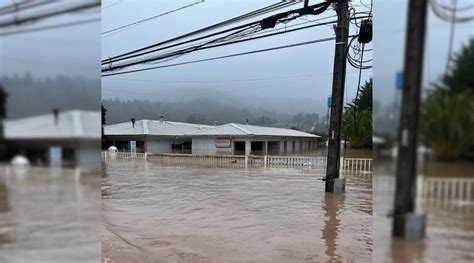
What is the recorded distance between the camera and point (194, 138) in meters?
28.8

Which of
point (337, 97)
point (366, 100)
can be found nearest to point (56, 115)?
point (366, 100)

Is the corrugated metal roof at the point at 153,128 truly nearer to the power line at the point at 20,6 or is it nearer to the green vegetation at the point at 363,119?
the green vegetation at the point at 363,119

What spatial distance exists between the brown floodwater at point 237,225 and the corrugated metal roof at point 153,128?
19631mm

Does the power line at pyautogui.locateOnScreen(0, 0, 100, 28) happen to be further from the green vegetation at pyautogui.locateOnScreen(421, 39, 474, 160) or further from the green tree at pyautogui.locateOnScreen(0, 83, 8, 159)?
the green vegetation at pyautogui.locateOnScreen(421, 39, 474, 160)

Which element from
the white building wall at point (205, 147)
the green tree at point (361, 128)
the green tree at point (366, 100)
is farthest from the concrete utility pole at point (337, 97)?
the white building wall at point (205, 147)

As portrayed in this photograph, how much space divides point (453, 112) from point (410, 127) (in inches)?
4.0

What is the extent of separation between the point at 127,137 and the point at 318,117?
14130mm

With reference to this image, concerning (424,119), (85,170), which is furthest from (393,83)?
(85,170)

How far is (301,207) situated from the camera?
6945 millimetres

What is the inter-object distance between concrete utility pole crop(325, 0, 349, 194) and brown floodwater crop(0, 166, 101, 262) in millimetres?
7094

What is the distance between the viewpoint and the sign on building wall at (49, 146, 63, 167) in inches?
47.6

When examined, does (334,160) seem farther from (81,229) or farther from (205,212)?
(81,229)

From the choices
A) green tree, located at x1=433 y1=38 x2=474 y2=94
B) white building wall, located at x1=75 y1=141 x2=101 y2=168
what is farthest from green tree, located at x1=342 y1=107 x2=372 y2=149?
white building wall, located at x1=75 y1=141 x2=101 y2=168

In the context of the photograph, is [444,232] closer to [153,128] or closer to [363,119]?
[363,119]
